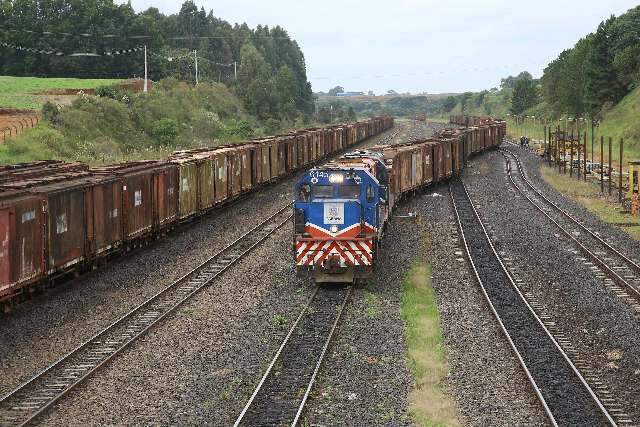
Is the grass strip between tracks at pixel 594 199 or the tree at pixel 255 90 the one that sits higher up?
the tree at pixel 255 90

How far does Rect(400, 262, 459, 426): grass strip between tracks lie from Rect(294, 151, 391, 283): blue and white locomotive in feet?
5.92

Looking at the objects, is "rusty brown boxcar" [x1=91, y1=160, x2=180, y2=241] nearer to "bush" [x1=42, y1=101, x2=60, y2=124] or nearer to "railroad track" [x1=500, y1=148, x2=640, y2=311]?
"railroad track" [x1=500, y1=148, x2=640, y2=311]

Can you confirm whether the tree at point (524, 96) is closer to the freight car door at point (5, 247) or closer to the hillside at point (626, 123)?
the hillside at point (626, 123)

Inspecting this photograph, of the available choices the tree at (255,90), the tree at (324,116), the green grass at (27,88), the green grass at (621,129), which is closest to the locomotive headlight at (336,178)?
the green grass at (621,129)

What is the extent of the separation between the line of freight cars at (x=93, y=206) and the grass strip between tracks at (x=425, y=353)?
9.88 metres

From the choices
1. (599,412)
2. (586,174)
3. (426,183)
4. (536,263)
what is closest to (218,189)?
(426,183)

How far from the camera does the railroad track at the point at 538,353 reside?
545 inches

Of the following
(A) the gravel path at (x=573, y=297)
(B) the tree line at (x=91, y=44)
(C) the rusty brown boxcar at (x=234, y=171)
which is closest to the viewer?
(A) the gravel path at (x=573, y=297)

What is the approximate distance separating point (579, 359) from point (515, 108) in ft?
539

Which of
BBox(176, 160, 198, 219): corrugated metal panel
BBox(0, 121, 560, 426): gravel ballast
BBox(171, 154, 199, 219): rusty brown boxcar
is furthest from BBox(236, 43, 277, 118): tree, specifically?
BBox(0, 121, 560, 426): gravel ballast

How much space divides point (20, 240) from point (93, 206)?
461cm

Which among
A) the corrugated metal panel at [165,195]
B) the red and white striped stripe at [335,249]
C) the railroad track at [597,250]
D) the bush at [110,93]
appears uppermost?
the bush at [110,93]

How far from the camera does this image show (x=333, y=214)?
22875 mm

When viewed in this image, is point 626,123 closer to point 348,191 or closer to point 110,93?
point 110,93
